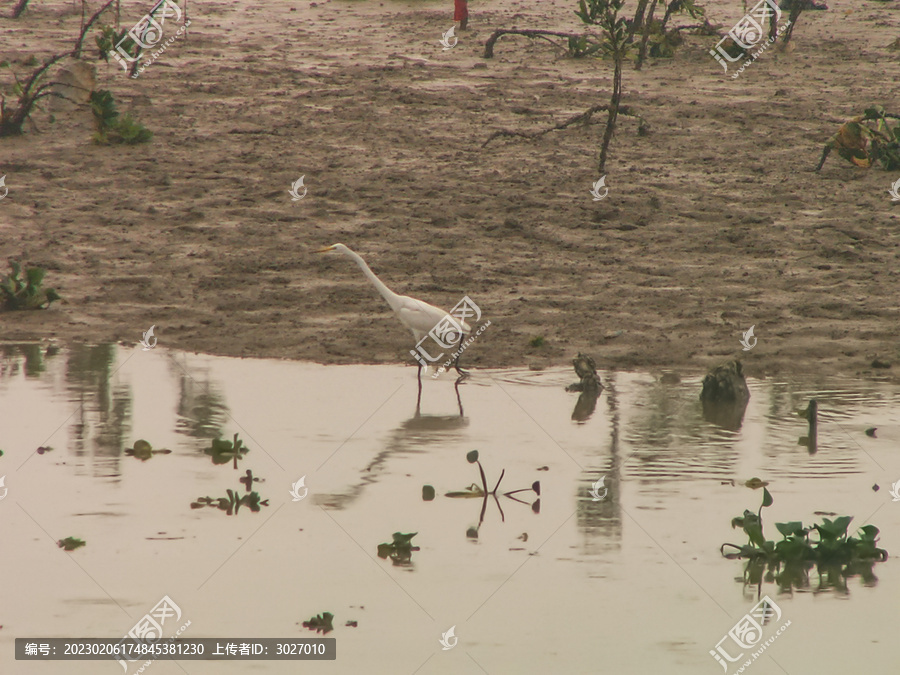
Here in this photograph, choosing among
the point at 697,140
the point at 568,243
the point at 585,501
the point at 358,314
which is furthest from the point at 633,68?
the point at 585,501

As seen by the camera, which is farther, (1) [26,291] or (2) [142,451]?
(1) [26,291]

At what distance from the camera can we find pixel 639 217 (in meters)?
11.2

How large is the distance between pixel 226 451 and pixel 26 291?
3715 millimetres

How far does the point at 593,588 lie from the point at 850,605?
3.39 ft

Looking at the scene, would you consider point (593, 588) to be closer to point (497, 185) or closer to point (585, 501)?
point (585, 501)

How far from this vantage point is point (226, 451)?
21.3 ft

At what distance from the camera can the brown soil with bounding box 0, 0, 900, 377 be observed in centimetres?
921
